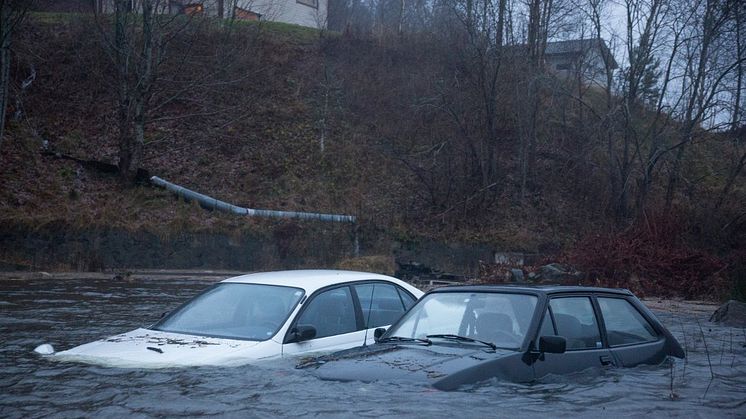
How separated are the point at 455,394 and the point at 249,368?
231cm

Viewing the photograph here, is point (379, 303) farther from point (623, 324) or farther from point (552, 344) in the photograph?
point (552, 344)

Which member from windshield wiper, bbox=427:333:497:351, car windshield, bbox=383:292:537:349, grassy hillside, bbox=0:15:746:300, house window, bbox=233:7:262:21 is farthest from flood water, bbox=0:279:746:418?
house window, bbox=233:7:262:21

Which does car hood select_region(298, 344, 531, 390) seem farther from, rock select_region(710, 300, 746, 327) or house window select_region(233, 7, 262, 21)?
house window select_region(233, 7, 262, 21)

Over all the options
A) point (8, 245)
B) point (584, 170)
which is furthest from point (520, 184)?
point (8, 245)

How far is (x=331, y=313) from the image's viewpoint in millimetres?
8719

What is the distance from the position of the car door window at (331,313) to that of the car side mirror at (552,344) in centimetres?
258

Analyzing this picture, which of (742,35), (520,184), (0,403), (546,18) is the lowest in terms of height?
(0,403)

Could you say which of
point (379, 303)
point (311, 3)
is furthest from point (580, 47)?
point (379, 303)

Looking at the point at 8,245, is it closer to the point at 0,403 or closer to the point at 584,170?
the point at 0,403

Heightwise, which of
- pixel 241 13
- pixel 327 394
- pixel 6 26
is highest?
pixel 241 13

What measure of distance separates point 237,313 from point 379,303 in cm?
171

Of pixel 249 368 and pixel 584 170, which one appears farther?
pixel 584 170

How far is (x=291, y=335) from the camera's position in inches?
318

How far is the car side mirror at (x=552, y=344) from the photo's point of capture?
6695mm
